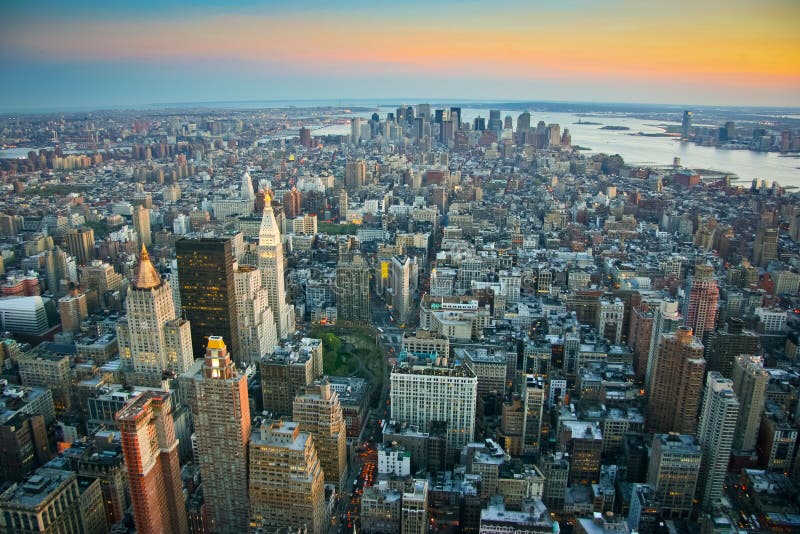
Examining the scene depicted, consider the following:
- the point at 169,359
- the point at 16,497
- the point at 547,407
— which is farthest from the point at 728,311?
the point at 16,497

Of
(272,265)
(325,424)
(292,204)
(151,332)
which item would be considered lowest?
(325,424)

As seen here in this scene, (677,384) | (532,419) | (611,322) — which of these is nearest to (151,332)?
(532,419)

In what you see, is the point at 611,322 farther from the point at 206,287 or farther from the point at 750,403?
the point at 206,287

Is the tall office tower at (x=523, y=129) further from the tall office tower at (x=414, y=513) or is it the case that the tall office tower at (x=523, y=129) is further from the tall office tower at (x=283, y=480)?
the tall office tower at (x=283, y=480)

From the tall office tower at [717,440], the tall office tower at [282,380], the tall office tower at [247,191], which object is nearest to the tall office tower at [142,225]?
the tall office tower at [247,191]

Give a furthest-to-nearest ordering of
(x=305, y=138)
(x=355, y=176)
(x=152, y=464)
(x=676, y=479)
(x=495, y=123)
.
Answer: (x=495, y=123), (x=305, y=138), (x=355, y=176), (x=676, y=479), (x=152, y=464)

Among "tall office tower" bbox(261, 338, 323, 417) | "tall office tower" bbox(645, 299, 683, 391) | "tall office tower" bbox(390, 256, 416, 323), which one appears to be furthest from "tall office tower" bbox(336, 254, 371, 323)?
"tall office tower" bbox(645, 299, 683, 391)

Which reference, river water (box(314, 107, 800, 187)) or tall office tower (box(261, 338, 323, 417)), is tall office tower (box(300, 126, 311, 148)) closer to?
river water (box(314, 107, 800, 187))
